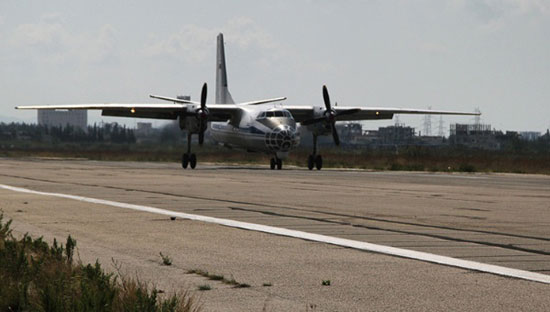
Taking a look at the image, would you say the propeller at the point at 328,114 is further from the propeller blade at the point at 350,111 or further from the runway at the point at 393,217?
the runway at the point at 393,217

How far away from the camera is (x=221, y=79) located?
6512cm

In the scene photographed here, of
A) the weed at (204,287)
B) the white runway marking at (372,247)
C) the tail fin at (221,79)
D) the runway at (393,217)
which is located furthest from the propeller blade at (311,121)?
the weed at (204,287)

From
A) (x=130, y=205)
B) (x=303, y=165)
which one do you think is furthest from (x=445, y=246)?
(x=303, y=165)

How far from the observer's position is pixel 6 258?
31.0 feet

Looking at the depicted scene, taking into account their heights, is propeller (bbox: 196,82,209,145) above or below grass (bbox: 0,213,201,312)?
above

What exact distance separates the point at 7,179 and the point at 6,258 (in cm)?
2368

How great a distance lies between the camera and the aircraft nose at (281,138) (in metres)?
48.2

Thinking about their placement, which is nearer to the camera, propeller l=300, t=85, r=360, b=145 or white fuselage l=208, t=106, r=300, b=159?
white fuselage l=208, t=106, r=300, b=159

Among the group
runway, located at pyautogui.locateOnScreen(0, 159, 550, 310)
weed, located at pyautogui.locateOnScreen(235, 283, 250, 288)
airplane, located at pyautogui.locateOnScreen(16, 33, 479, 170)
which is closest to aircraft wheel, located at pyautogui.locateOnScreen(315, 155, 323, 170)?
airplane, located at pyautogui.locateOnScreen(16, 33, 479, 170)

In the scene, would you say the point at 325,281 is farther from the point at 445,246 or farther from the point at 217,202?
the point at 217,202

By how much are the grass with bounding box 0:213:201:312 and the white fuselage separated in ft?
127

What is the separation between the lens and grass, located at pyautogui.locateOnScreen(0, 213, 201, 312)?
6.60 m

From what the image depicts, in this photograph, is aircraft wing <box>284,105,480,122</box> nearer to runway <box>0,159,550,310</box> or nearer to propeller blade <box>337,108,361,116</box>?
propeller blade <box>337,108,361,116</box>

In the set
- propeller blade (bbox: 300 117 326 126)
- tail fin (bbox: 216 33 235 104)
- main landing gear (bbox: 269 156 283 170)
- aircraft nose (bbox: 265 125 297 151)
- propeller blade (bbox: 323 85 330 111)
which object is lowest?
main landing gear (bbox: 269 156 283 170)
